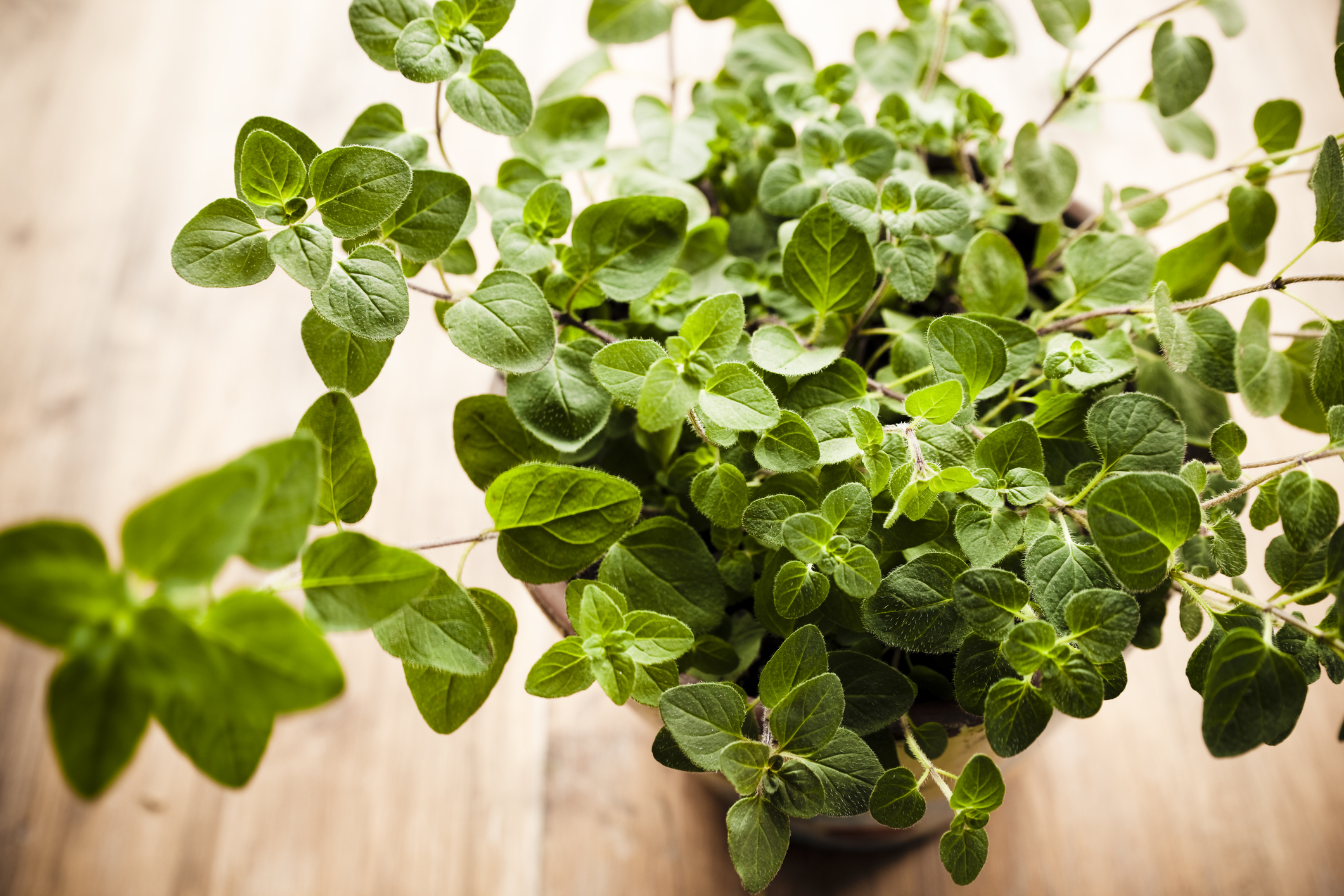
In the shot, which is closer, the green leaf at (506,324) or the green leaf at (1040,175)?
the green leaf at (506,324)

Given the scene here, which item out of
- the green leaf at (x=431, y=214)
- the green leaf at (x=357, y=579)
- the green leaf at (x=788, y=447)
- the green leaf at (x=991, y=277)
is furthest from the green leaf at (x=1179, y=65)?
the green leaf at (x=357, y=579)

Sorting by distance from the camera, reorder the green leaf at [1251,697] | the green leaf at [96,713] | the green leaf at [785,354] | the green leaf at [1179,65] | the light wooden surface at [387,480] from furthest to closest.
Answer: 1. the light wooden surface at [387,480]
2. the green leaf at [1179,65]
3. the green leaf at [785,354]
4. the green leaf at [1251,697]
5. the green leaf at [96,713]

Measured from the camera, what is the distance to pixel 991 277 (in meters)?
0.59

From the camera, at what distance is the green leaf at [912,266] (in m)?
0.54

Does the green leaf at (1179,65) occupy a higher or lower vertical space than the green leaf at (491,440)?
higher

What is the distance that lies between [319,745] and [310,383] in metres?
0.44

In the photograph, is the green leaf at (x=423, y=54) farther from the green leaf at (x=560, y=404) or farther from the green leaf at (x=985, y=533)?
the green leaf at (x=985, y=533)

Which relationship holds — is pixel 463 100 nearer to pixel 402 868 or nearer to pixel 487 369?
pixel 487 369

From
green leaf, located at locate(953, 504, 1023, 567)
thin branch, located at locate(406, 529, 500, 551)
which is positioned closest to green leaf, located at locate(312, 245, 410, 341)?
thin branch, located at locate(406, 529, 500, 551)

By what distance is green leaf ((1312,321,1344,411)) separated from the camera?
480 millimetres

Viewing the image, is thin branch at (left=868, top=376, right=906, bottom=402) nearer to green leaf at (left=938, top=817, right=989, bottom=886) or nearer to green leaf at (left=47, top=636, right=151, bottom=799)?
green leaf at (left=938, top=817, right=989, bottom=886)

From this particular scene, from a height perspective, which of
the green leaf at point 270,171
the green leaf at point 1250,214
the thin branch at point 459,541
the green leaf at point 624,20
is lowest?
the thin branch at point 459,541

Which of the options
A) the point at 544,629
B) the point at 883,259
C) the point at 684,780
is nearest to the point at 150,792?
the point at 544,629

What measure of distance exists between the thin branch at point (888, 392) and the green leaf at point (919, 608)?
0.13m
